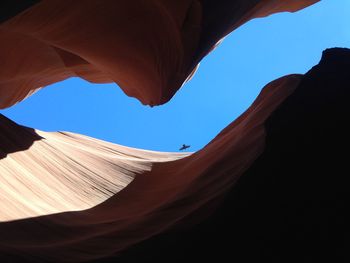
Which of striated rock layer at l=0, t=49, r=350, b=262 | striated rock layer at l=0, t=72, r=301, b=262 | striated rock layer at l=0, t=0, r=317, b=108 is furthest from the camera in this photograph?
striated rock layer at l=0, t=0, r=317, b=108

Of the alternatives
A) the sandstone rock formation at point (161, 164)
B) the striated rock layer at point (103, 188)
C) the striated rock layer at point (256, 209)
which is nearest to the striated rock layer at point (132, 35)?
the sandstone rock formation at point (161, 164)

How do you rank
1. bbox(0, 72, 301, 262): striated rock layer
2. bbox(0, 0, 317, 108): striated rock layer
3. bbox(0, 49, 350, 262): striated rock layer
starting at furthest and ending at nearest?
bbox(0, 0, 317, 108): striated rock layer < bbox(0, 72, 301, 262): striated rock layer < bbox(0, 49, 350, 262): striated rock layer

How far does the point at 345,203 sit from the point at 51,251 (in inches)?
70.4

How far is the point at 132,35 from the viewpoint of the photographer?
5.54m

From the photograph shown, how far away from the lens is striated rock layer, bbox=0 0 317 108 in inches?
197

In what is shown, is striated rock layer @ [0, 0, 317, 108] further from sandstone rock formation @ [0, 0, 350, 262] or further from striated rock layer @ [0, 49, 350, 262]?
striated rock layer @ [0, 49, 350, 262]

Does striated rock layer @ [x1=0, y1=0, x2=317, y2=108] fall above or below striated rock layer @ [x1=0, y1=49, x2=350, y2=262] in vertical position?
above

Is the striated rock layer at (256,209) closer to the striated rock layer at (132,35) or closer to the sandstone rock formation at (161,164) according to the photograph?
the sandstone rock formation at (161,164)

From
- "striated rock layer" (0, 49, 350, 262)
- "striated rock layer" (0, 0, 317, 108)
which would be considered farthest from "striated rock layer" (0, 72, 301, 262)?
"striated rock layer" (0, 0, 317, 108)

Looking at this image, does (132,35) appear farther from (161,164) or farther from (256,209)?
(256,209)

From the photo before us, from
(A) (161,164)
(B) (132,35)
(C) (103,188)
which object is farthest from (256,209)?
(A) (161,164)

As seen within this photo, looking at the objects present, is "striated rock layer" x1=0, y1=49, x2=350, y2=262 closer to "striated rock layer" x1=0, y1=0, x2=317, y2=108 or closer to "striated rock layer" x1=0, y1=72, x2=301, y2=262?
"striated rock layer" x1=0, y1=72, x2=301, y2=262

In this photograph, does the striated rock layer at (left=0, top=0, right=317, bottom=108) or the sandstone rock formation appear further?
the striated rock layer at (left=0, top=0, right=317, bottom=108)

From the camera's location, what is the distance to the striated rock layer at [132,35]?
16.4 feet
